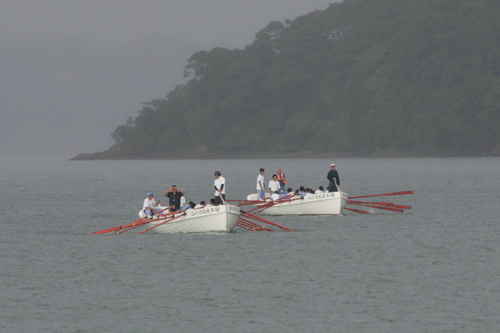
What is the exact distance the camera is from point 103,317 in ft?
66.9

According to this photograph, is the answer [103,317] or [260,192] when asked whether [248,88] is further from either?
[103,317]

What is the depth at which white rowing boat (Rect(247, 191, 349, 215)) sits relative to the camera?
4106 centimetres

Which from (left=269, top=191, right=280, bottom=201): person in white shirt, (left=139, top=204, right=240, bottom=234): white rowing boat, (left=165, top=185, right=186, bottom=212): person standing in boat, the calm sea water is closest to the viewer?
the calm sea water

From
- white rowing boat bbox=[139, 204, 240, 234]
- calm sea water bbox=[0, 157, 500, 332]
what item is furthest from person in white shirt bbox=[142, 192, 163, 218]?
calm sea water bbox=[0, 157, 500, 332]

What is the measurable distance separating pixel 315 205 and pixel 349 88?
4490 inches

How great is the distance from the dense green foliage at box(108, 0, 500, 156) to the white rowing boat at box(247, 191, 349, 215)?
9109 centimetres

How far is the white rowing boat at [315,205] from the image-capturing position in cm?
4106

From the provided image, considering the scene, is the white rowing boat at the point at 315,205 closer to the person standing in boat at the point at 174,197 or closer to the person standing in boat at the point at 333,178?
the person standing in boat at the point at 333,178

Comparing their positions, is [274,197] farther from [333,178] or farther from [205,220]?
[205,220]

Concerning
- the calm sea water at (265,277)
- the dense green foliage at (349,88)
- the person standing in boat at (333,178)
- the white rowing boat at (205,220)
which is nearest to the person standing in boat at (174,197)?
the white rowing boat at (205,220)

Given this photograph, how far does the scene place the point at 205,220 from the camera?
33.5 meters

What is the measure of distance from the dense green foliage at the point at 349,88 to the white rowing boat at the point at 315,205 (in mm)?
91086

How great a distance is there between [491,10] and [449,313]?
395 feet

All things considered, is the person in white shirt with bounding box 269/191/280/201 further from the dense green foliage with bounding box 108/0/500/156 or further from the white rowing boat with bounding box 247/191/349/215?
the dense green foliage with bounding box 108/0/500/156
